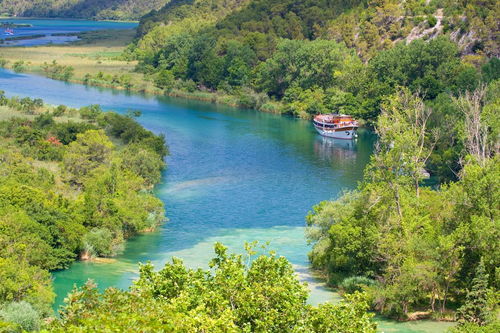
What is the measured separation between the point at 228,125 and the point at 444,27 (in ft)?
116

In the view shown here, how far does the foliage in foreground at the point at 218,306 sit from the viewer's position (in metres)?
23.7

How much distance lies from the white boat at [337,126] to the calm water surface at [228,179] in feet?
3.53

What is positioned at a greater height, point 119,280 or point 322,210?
point 322,210

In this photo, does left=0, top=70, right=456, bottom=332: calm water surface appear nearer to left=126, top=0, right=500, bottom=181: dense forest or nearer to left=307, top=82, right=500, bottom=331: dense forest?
left=307, top=82, right=500, bottom=331: dense forest

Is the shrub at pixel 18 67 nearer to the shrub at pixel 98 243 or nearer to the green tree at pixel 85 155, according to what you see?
the green tree at pixel 85 155

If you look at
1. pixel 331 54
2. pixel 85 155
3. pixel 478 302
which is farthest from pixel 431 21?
pixel 478 302

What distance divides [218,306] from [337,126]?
67780mm

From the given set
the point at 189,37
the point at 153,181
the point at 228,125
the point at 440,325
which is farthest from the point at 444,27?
the point at 440,325

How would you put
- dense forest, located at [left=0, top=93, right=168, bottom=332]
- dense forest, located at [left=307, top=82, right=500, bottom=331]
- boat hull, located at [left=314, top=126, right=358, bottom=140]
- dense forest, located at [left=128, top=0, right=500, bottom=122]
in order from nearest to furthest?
1. dense forest, located at [left=307, top=82, right=500, bottom=331]
2. dense forest, located at [left=0, top=93, right=168, bottom=332]
3. boat hull, located at [left=314, top=126, right=358, bottom=140]
4. dense forest, located at [left=128, top=0, right=500, bottom=122]

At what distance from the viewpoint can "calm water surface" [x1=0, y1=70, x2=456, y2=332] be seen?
48.9 metres

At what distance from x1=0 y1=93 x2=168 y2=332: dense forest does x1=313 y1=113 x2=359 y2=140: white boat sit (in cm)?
2455

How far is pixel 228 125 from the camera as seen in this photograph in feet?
324

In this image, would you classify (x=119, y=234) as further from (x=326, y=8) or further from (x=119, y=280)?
(x=326, y=8)

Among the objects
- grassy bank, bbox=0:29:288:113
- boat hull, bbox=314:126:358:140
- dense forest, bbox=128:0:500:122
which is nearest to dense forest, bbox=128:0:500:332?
dense forest, bbox=128:0:500:122
